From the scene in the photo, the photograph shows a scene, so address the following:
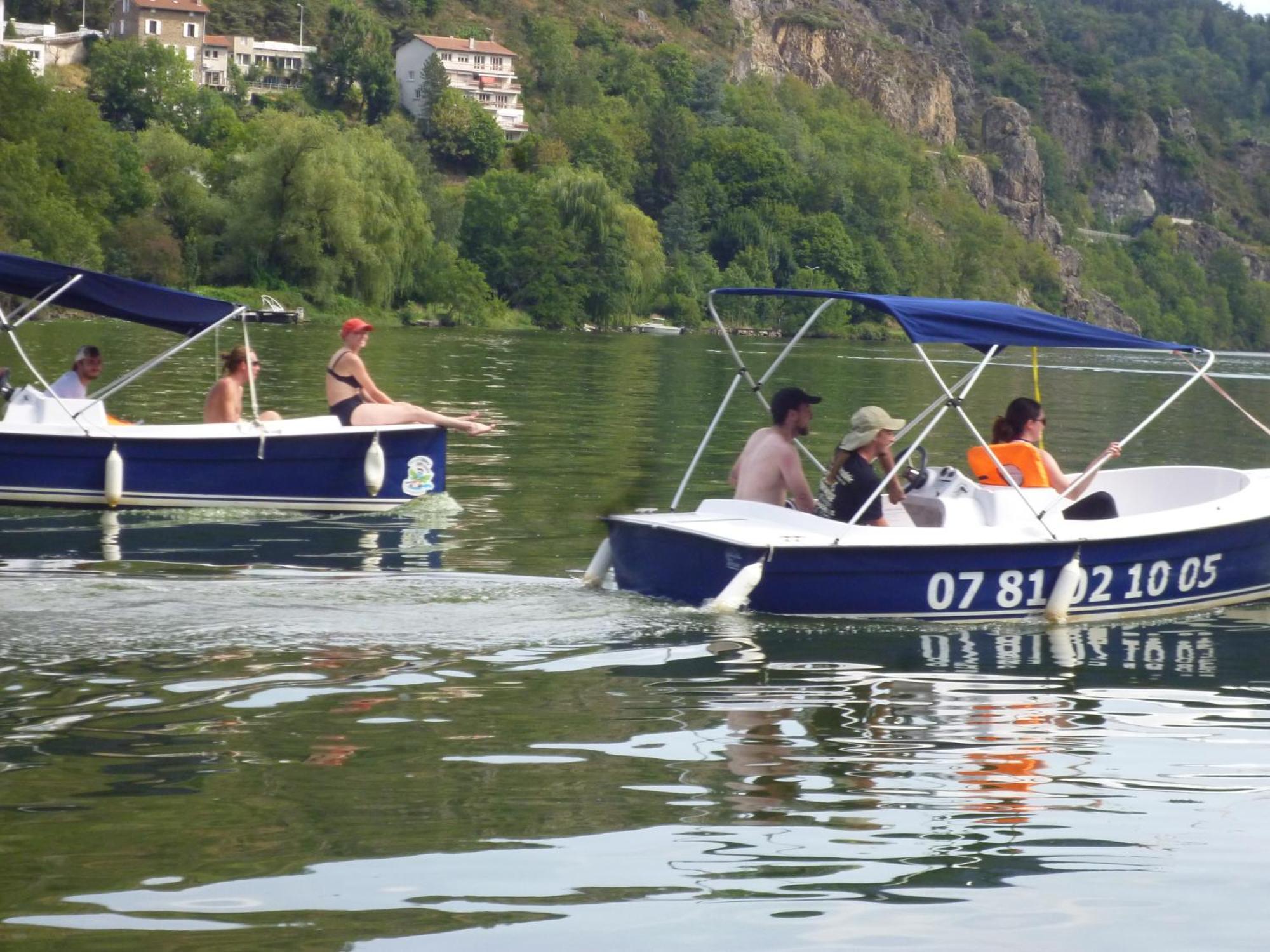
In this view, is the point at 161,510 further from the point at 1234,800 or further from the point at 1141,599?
the point at 1234,800

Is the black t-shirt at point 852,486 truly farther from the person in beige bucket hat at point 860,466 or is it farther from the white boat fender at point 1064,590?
the white boat fender at point 1064,590

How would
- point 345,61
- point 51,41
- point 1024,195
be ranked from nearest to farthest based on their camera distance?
point 51,41
point 345,61
point 1024,195

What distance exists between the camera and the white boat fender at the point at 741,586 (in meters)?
10.4

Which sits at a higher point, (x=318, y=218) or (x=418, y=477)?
(x=318, y=218)

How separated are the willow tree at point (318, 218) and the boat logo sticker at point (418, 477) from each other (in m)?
57.8

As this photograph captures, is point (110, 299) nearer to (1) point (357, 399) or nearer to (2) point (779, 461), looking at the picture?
(1) point (357, 399)

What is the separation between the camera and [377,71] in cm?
14388

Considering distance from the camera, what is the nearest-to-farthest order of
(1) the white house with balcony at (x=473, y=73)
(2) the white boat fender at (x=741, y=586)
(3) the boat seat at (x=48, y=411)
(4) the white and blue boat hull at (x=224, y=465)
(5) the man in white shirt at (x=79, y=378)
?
(2) the white boat fender at (x=741, y=586) → (4) the white and blue boat hull at (x=224, y=465) → (3) the boat seat at (x=48, y=411) → (5) the man in white shirt at (x=79, y=378) → (1) the white house with balcony at (x=473, y=73)

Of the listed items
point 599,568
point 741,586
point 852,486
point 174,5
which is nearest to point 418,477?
point 599,568

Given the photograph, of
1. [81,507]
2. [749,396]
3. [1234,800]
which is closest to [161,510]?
[81,507]

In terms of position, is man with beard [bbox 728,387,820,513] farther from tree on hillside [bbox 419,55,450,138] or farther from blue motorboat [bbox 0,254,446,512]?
tree on hillside [bbox 419,55,450,138]

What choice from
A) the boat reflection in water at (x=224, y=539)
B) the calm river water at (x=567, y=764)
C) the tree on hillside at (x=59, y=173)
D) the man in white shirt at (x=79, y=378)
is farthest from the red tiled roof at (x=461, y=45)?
the calm river water at (x=567, y=764)

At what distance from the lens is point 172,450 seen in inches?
607

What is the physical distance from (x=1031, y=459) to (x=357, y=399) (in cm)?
694
